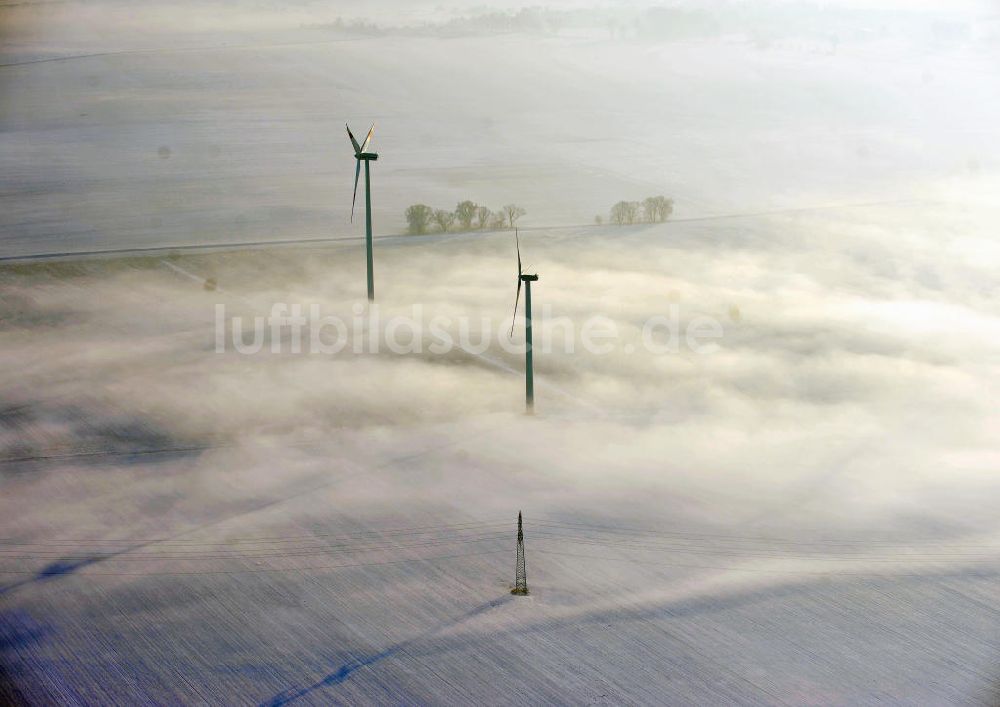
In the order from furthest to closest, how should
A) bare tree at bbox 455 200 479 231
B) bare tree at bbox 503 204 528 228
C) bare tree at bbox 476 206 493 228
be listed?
bare tree at bbox 503 204 528 228, bare tree at bbox 476 206 493 228, bare tree at bbox 455 200 479 231

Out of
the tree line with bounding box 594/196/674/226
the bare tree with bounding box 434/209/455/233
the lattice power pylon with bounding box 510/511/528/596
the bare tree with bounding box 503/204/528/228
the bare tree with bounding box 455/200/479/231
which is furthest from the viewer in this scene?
the tree line with bounding box 594/196/674/226

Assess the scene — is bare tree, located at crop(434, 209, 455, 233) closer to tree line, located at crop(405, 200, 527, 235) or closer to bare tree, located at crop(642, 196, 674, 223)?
tree line, located at crop(405, 200, 527, 235)

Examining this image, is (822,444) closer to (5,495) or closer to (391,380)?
(391,380)

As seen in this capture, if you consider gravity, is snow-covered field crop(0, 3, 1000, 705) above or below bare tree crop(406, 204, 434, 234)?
below

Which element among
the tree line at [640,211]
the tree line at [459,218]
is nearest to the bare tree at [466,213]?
the tree line at [459,218]

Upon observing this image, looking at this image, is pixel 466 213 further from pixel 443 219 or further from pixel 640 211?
pixel 640 211

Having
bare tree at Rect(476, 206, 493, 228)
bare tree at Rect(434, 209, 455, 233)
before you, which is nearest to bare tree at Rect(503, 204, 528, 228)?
bare tree at Rect(476, 206, 493, 228)

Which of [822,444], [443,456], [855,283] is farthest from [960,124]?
[443,456]

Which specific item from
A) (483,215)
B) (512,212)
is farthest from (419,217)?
(512,212)
